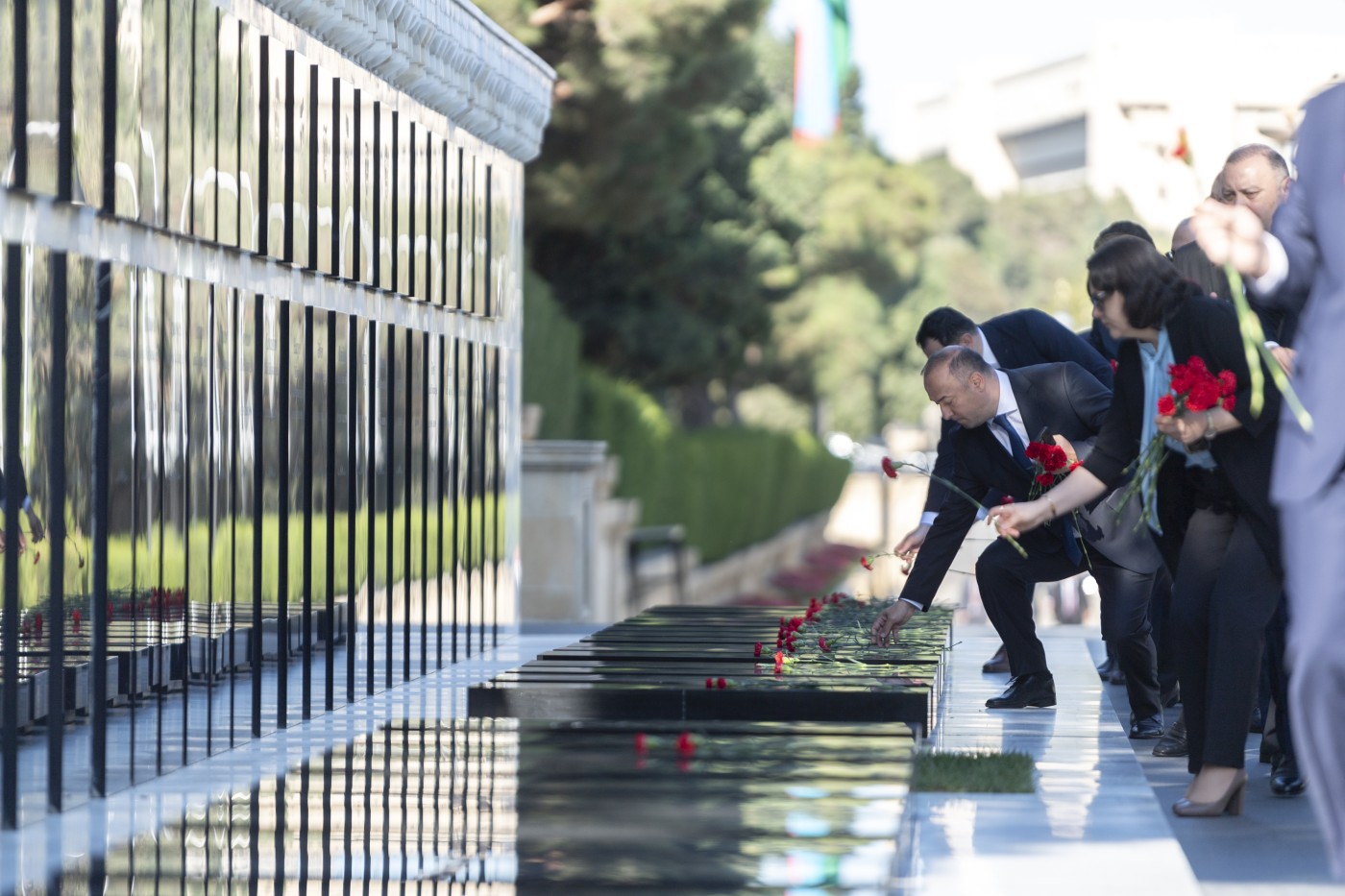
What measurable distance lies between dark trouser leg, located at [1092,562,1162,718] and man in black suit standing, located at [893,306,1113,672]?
0.78m

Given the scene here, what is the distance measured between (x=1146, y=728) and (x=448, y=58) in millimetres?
4820

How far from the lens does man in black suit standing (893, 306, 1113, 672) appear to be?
30.0 ft

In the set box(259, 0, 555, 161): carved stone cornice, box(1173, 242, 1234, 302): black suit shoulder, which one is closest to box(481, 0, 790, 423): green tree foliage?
box(259, 0, 555, 161): carved stone cornice

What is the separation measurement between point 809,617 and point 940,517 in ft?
5.84

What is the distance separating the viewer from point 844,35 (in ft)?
95.6

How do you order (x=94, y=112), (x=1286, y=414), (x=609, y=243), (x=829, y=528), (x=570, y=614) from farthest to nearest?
(x=829, y=528) → (x=609, y=243) → (x=570, y=614) → (x=94, y=112) → (x=1286, y=414)

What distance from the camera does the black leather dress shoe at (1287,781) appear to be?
23.1 feet

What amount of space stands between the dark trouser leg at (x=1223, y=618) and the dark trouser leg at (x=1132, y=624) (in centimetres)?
187

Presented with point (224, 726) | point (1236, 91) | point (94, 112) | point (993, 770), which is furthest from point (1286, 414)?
point (1236, 91)

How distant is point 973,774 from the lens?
7.11 meters

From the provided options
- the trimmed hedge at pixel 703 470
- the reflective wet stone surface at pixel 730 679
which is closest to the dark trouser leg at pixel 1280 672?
the reflective wet stone surface at pixel 730 679

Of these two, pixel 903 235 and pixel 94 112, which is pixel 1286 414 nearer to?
pixel 94 112

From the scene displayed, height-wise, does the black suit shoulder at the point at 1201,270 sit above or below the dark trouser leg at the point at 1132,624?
above

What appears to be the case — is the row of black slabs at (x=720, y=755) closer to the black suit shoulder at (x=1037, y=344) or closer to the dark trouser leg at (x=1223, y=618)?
the dark trouser leg at (x=1223, y=618)
